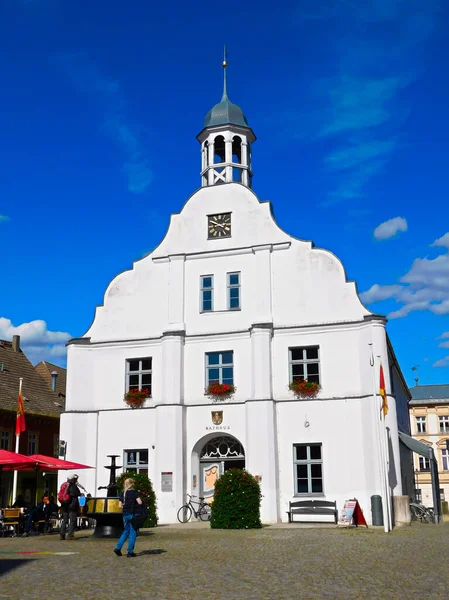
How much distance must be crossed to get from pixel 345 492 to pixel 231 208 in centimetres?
1177

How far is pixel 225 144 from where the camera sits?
30.5 metres

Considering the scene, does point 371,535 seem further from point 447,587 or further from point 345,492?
point 447,587

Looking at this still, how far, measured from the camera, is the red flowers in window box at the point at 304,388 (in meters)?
25.2

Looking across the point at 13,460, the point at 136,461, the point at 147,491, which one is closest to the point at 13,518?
the point at 13,460

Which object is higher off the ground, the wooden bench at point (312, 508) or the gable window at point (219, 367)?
the gable window at point (219, 367)

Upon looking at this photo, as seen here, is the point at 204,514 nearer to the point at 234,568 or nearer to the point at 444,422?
the point at 234,568

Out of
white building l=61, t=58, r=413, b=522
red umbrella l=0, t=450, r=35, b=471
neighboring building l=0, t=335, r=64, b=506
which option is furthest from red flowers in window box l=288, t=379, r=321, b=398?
neighboring building l=0, t=335, r=64, b=506

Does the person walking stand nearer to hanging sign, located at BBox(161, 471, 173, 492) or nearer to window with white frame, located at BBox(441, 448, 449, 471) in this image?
hanging sign, located at BBox(161, 471, 173, 492)

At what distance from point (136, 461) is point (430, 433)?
5165 centimetres

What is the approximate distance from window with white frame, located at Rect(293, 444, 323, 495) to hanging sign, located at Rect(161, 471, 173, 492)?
4.51 meters

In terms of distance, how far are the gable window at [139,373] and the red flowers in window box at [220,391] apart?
2695 mm

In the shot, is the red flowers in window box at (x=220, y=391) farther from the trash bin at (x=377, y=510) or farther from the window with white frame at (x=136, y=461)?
the trash bin at (x=377, y=510)

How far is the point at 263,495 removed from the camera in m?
24.5

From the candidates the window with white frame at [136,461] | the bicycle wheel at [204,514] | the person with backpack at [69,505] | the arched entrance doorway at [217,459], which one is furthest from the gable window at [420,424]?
the person with backpack at [69,505]
